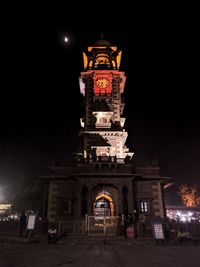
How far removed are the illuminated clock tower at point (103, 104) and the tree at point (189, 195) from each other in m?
45.8

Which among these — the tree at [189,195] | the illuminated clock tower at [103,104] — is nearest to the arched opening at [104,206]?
the illuminated clock tower at [103,104]

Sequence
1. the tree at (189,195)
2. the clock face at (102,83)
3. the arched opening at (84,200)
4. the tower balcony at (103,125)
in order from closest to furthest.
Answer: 1. the arched opening at (84,200)
2. the tower balcony at (103,125)
3. the clock face at (102,83)
4. the tree at (189,195)

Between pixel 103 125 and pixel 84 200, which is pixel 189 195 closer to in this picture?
pixel 103 125

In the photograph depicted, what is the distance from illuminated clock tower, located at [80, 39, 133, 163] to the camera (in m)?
32.9

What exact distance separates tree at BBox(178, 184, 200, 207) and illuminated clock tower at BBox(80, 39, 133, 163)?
45823mm

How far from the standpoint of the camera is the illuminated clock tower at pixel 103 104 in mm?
32906

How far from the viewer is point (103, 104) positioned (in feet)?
119

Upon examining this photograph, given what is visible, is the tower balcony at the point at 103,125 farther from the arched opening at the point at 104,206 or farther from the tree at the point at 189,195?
the tree at the point at 189,195

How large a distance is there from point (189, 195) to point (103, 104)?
52973 millimetres

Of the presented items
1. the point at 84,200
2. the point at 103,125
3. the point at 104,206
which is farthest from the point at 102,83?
the point at 84,200

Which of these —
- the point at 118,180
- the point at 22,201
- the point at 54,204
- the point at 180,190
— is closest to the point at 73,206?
the point at 54,204

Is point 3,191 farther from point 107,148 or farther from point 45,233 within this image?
point 45,233

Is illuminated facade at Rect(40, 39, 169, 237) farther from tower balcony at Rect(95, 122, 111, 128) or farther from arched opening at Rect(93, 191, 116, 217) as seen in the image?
tower balcony at Rect(95, 122, 111, 128)

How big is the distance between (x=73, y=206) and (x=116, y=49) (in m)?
28.6
